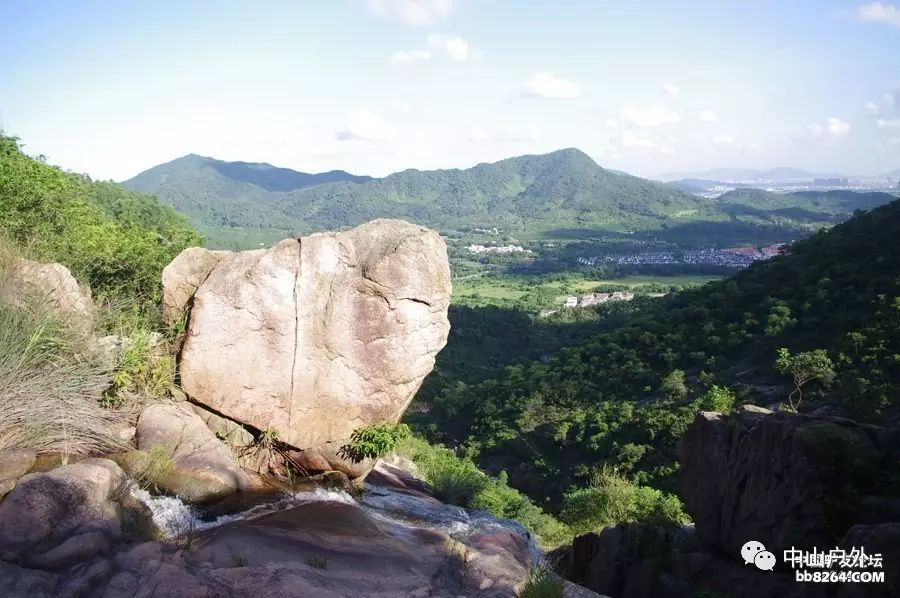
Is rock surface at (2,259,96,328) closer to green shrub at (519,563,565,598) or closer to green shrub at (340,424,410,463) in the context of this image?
green shrub at (340,424,410,463)

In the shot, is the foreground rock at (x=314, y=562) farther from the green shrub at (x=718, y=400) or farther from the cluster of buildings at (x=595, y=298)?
the cluster of buildings at (x=595, y=298)

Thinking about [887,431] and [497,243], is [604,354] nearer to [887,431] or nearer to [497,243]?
[887,431]

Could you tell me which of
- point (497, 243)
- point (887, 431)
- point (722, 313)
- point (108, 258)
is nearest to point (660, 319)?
point (722, 313)

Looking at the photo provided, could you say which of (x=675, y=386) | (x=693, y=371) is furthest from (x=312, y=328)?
(x=693, y=371)

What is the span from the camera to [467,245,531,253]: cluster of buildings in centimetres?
17786

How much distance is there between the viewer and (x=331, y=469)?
9625 mm

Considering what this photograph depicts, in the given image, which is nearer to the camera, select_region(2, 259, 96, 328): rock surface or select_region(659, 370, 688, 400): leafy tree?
select_region(2, 259, 96, 328): rock surface

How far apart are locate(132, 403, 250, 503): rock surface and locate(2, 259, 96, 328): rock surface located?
1724 millimetres

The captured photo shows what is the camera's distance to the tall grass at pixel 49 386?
6703mm

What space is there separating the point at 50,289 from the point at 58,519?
406 centimetres

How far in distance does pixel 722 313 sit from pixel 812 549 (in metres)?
36.1

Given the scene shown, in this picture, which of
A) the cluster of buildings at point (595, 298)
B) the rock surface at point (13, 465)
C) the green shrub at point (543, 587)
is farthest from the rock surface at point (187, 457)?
the cluster of buildings at point (595, 298)

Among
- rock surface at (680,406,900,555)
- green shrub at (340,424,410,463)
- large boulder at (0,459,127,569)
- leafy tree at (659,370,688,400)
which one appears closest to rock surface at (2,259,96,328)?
large boulder at (0,459,127,569)

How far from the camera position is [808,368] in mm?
26500
